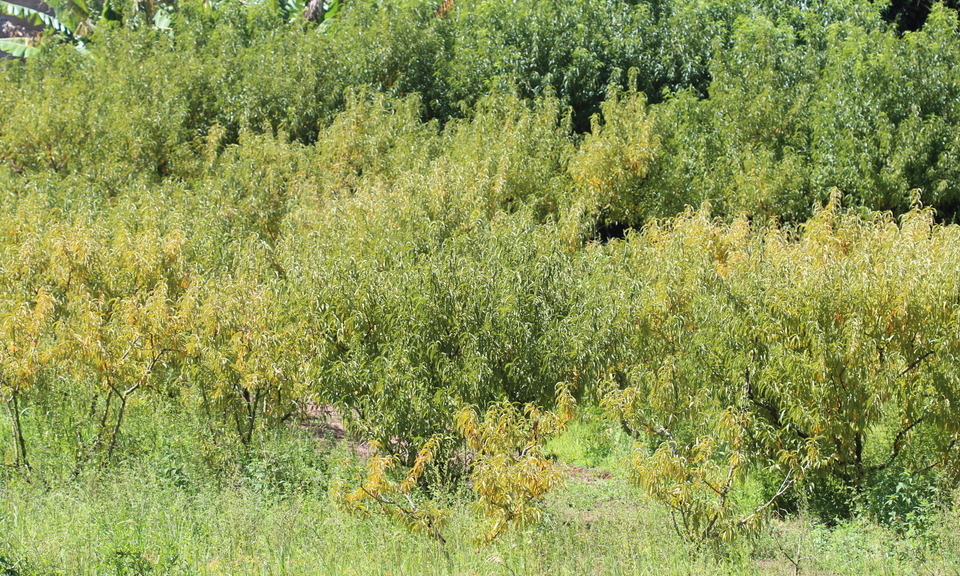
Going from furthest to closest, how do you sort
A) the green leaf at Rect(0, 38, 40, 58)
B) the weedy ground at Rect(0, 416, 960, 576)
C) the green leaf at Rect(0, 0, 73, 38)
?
the green leaf at Rect(0, 0, 73, 38)
the green leaf at Rect(0, 38, 40, 58)
the weedy ground at Rect(0, 416, 960, 576)

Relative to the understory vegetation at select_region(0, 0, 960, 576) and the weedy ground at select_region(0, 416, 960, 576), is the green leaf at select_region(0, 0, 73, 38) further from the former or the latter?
the weedy ground at select_region(0, 416, 960, 576)

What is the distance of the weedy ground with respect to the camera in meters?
6.87

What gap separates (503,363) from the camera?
9.29m

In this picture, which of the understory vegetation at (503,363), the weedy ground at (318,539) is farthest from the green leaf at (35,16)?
the weedy ground at (318,539)

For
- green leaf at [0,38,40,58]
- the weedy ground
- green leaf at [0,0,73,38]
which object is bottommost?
the weedy ground

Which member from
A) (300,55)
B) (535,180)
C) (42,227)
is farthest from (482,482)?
→ (300,55)

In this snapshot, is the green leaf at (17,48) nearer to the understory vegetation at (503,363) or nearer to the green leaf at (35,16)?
the green leaf at (35,16)

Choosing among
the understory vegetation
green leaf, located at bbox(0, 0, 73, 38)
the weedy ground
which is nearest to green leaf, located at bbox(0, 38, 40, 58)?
green leaf, located at bbox(0, 0, 73, 38)

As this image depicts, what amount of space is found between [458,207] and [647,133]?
19.6 feet

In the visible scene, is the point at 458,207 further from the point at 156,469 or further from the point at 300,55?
the point at 300,55

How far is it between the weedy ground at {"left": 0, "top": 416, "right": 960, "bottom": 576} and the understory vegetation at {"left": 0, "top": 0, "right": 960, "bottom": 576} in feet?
0.13

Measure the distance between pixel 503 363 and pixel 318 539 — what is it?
2698 mm

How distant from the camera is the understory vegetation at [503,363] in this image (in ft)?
25.3

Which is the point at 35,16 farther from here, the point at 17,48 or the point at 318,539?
the point at 318,539
